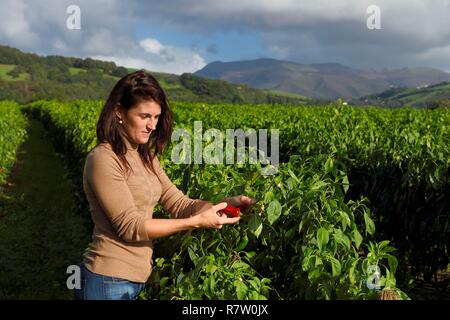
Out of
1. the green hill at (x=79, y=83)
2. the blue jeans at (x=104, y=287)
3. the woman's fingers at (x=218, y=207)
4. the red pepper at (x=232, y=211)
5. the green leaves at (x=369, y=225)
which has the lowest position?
the blue jeans at (x=104, y=287)

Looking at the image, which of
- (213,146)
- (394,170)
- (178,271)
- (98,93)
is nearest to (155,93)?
(178,271)

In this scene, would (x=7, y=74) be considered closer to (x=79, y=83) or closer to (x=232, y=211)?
(x=79, y=83)

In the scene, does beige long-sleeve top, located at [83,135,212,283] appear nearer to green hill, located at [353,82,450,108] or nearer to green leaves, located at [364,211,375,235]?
green leaves, located at [364,211,375,235]

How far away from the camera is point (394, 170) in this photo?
6.68 meters

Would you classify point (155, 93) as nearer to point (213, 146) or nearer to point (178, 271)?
point (178, 271)

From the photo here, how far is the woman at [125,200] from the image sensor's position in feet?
8.59

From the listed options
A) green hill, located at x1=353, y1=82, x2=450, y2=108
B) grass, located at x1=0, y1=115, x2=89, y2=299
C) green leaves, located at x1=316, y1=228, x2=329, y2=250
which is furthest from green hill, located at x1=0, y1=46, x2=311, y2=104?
green leaves, located at x1=316, y1=228, x2=329, y2=250

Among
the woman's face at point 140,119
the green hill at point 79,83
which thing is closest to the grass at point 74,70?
the green hill at point 79,83

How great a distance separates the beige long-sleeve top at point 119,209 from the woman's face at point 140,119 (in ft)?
0.24

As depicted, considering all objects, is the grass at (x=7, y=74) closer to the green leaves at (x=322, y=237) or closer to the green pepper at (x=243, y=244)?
the green pepper at (x=243, y=244)

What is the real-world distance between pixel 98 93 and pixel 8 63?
47.5m

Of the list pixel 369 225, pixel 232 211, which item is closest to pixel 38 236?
Answer: pixel 232 211

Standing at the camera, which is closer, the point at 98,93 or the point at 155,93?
the point at 155,93

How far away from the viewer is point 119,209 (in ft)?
8.55
